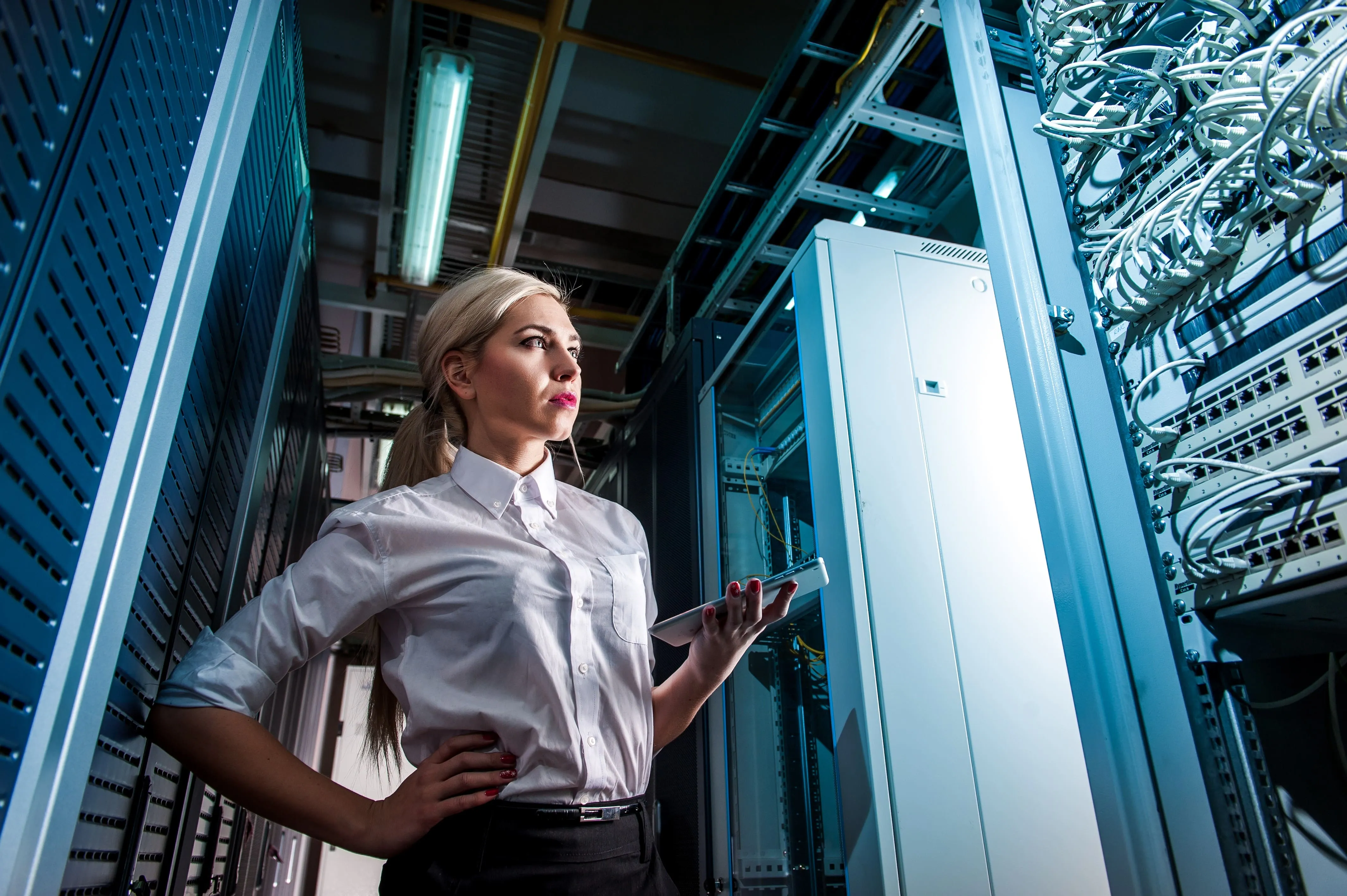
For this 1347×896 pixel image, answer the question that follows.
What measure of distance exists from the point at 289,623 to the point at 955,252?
4.62 feet

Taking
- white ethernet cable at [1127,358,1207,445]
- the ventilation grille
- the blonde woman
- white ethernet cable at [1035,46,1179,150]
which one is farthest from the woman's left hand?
the ventilation grille

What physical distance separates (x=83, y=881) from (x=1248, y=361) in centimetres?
129

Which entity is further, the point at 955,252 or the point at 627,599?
the point at 955,252

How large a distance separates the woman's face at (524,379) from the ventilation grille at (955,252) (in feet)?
2.64

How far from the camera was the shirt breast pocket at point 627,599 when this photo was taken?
A: 1089 millimetres

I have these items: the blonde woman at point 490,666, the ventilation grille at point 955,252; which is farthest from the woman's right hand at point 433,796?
the ventilation grille at point 955,252

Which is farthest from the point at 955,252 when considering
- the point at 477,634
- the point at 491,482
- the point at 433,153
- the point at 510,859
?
the point at 433,153

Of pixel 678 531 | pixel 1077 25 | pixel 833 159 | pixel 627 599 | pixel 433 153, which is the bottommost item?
pixel 627 599

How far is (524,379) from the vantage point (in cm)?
122

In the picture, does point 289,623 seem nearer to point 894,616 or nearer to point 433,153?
point 894,616

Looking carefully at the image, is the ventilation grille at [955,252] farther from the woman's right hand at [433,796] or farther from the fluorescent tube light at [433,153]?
the fluorescent tube light at [433,153]

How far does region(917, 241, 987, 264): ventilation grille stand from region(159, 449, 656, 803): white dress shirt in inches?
38.6

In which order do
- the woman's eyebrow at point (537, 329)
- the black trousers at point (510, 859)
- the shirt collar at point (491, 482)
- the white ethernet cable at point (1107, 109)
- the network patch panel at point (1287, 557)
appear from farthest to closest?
the woman's eyebrow at point (537, 329) → the shirt collar at point (491, 482) → the white ethernet cable at point (1107, 109) → the black trousers at point (510, 859) → the network patch panel at point (1287, 557)

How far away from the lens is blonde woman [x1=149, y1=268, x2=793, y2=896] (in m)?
0.89
